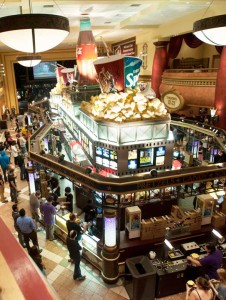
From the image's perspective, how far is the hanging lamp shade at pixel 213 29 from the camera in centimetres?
354

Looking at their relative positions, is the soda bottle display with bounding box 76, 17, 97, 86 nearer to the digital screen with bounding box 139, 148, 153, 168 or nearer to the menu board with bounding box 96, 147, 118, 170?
the menu board with bounding box 96, 147, 118, 170

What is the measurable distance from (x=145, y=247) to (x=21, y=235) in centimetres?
283

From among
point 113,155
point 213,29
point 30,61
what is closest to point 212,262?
point 213,29

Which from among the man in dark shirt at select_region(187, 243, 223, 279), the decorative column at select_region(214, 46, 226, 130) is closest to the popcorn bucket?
the man in dark shirt at select_region(187, 243, 223, 279)

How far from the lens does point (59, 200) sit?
7699 mm

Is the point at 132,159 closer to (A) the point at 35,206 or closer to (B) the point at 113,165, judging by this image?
(B) the point at 113,165

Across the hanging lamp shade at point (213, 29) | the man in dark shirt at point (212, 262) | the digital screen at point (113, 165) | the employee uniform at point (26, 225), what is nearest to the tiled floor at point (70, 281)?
the employee uniform at point (26, 225)

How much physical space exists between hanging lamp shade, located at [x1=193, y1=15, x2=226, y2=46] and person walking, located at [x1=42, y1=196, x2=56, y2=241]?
15.8 feet

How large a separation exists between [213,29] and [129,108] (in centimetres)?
399

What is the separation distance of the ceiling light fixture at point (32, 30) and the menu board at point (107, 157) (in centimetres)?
489

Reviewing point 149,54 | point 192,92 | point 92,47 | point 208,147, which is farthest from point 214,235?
→ point 149,54

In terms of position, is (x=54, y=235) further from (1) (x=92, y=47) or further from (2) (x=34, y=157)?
(1) (x=92, y=47)

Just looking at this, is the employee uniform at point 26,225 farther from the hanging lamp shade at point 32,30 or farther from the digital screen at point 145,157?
the hanging lamp shade at point 32,30

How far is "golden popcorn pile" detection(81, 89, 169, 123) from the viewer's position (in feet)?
24.6
